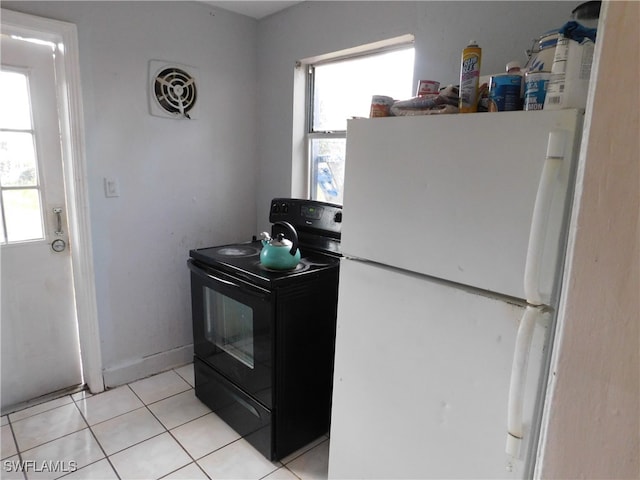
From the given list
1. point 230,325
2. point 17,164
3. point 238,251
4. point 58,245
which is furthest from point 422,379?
point 17,164

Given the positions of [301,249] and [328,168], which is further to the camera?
[328,168]

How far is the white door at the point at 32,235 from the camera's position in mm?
1981

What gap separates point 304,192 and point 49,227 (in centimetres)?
147

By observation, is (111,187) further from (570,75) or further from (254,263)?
(570,75)

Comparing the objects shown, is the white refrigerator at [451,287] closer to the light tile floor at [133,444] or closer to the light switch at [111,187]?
the light tile floor at [133,444]

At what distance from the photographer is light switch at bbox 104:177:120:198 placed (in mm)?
2193

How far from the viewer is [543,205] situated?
32.5 inches

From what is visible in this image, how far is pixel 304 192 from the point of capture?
261 cm

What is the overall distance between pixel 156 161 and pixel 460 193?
1926mm

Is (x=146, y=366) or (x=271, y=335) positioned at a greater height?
(x=271, y=335)

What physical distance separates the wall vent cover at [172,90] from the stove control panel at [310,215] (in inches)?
31.2

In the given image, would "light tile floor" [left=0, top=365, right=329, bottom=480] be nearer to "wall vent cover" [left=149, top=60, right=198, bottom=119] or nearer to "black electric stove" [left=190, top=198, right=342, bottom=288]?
"black electric stove" [left=190, top=198, right=342, bottom=288]

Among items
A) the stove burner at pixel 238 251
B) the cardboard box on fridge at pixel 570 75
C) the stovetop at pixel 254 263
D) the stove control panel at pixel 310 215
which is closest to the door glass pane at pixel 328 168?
the stove control panel at pixel 310 215

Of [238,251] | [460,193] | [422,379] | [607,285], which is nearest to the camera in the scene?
[607,285]
